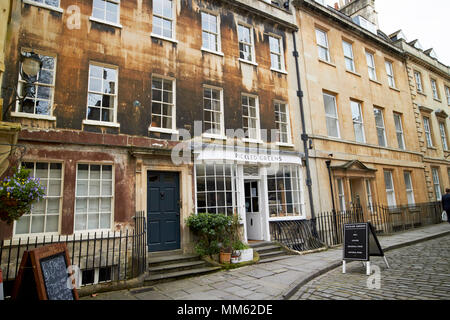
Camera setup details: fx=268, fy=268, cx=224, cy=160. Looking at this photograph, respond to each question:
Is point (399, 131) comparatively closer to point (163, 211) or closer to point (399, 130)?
A: point (399, 130)

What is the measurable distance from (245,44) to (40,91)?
26.3ft

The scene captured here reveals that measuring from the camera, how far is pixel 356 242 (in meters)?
6.93

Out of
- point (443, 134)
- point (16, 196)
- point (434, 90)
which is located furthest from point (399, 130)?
point (16, 196)

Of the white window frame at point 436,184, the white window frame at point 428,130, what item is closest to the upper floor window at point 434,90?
the white window frame at point 428,130

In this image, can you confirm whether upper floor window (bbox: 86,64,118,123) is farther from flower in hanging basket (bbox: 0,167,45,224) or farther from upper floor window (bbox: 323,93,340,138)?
upper floor window (bbox: 323,93,340,138)

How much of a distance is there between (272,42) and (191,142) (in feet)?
22.8

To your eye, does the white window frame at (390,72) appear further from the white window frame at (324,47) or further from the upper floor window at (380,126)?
the white window frame at (324,47)

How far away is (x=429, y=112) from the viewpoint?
19.9 meters

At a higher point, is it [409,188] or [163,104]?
[163,104]

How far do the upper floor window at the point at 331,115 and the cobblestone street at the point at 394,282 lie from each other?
692 centimetres

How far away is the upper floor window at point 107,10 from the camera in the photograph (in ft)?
28.3
